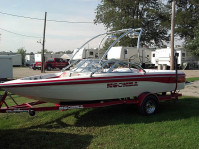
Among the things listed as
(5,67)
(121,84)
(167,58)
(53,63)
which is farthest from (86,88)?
(53,63)

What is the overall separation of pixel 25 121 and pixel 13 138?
3.65 feet

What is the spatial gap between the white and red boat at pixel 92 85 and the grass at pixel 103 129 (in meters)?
0.62

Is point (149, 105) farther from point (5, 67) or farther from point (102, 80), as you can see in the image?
point (5, 67)

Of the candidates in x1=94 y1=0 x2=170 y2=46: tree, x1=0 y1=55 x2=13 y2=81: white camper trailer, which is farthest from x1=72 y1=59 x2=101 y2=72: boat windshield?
x1=94 y1=0 x2=170 y2=46: tree

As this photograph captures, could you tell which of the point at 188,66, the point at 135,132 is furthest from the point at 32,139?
the point at 188,66

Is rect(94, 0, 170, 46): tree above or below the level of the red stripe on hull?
above

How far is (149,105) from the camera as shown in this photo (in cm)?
579

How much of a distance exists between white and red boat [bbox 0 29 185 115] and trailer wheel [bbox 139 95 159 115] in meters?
0.25

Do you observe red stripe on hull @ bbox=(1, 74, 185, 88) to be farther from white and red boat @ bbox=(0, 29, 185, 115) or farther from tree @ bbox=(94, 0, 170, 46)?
tree @ bbox=(94, 0, 170, 46)

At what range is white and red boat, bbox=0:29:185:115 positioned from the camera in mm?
4691

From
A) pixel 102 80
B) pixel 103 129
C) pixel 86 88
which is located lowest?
pixel 103 129

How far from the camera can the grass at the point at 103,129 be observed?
158 inches

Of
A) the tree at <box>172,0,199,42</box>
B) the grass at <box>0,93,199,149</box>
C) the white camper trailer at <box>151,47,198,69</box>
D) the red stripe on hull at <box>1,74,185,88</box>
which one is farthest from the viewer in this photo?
the tree at <box>172,0,199,42</box>

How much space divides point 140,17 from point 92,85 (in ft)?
112
